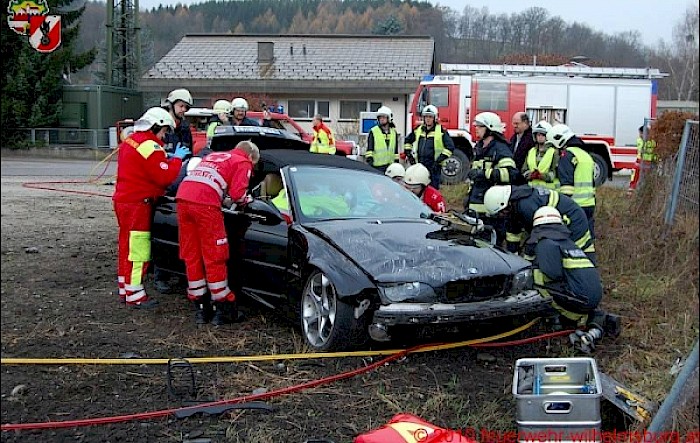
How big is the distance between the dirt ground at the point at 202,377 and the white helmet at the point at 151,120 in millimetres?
1484

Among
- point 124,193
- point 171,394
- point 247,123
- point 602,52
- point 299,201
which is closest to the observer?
point 171,394

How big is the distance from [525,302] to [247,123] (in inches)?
223

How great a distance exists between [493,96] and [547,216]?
44.8 feet

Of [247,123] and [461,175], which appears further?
[461,175]

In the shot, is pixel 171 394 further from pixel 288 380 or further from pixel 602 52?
pixel 602 52

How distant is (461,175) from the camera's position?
16.5 meters

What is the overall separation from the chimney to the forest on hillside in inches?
251

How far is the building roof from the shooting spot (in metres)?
10.7

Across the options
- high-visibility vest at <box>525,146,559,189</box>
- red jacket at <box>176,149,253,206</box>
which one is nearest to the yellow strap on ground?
red jacket at <box>176,149,253,206</box>

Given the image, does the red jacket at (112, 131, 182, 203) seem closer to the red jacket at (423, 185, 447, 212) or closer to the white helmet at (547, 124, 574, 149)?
the red jacket at (423, 185, 447, 212)

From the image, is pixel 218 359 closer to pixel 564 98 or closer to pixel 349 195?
pixel 349 195

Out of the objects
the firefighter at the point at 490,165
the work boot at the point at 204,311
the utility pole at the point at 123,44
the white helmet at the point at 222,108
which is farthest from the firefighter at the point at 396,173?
the white helmet at the point at 222,108

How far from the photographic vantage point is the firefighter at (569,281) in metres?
5.33

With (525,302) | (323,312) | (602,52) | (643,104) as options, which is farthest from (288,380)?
(643,104)
